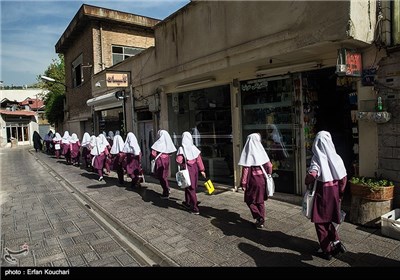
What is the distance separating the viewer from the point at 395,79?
4.98 meters

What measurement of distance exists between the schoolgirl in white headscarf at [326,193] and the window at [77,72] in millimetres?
19010

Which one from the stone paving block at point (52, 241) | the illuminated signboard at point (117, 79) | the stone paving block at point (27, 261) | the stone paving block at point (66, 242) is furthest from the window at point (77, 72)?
the stone paving block at point (27, 261)

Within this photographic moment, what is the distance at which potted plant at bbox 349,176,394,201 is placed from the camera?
190 inches

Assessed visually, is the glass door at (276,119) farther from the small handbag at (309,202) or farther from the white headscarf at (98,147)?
the white headscarf at (98,147)

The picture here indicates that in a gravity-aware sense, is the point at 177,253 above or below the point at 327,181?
below

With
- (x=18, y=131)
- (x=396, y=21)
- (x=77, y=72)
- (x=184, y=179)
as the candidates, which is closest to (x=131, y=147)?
(x=184, y=179)

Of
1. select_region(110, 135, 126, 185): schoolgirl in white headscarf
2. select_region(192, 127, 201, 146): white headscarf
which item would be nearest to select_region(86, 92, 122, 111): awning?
select_region(110, 135, 126, 185): schoolgirl in white headscarf

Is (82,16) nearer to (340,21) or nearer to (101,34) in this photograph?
(101,34)

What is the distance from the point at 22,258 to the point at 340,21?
6341mm

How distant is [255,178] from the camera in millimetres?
5312

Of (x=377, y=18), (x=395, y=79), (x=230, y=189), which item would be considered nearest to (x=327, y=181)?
(x=395, y=79)

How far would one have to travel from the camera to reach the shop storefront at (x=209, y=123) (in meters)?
8.77

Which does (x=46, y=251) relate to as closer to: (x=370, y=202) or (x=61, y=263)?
(x=61, y=263)

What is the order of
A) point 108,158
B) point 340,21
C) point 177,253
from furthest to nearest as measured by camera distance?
1. point 108,158
2. point 340,21
3. point 177,253
